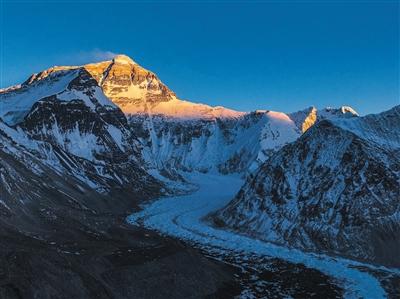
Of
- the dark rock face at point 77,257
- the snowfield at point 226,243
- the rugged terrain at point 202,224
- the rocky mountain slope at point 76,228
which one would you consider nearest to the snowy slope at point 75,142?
the rocky mountain slope at point 76,228

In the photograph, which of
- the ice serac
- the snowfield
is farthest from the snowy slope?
the ice serac

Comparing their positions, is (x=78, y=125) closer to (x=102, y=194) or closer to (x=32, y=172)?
(x=102, y=194)

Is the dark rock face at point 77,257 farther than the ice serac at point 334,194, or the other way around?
the ice serac at point 334,194

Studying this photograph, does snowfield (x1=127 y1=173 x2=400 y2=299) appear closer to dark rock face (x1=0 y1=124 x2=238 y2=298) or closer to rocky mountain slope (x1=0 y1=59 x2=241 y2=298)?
rocky mountain slope (x1=0 y1=59 x2=241 y2=298)

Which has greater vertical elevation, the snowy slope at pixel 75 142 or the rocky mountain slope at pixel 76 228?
the snowy slope at pixel 75 142

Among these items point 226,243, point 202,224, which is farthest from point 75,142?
point 226,243

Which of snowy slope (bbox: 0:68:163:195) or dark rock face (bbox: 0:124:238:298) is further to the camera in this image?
snowy slope (bbox: 0:68:163:195)

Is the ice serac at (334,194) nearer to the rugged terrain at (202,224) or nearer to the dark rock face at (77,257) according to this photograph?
the rugged terrain at (202,224)

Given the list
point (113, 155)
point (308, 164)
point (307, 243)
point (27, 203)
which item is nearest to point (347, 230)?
point (307, 243)
